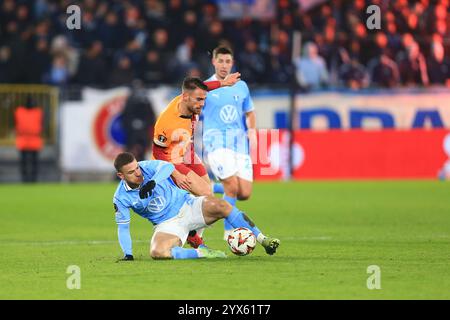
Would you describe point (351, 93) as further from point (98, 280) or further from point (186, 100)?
point (98, 280)

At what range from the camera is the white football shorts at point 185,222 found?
11250 millimetres

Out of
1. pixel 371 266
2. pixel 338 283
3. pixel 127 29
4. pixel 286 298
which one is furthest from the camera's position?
pixel 127 29

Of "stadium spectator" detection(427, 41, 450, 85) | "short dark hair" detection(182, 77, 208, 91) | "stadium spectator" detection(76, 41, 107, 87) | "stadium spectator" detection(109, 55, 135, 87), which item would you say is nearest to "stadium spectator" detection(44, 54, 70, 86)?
"stadium spectator" detection(76, 41, 107, 87)

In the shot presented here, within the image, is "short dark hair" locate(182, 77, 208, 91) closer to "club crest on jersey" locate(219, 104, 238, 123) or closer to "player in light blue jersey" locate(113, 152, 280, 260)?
"player in light blue jersey" locate(113, 152, 280, 260)

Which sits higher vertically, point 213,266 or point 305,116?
point 305,116

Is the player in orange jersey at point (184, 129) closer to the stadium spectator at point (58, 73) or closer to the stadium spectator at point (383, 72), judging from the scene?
the stadium spectator at point (58, 73)

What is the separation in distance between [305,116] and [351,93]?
1.10 metres

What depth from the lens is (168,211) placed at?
11.3m

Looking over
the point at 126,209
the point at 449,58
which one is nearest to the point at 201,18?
the point at 449,58

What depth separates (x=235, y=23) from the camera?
25000 millimetres

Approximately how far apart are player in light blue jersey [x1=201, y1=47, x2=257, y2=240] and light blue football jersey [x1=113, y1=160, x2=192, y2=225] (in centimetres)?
234

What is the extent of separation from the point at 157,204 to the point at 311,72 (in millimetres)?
13687

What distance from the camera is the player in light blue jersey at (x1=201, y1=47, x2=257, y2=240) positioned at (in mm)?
13781

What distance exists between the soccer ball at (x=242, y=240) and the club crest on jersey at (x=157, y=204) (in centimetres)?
74
